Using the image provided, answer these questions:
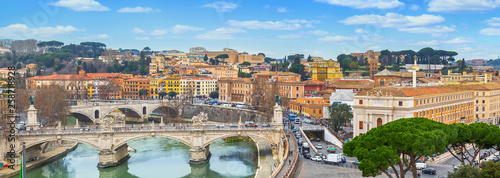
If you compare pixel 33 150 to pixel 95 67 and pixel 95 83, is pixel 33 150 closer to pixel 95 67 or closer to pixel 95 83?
pixel 95 83

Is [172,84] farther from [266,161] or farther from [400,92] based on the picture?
[400,92]

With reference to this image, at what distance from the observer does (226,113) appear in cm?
5009

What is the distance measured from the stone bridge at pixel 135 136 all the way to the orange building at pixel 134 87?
129 feet

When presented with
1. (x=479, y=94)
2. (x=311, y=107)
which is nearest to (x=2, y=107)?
(x=311, y=107)

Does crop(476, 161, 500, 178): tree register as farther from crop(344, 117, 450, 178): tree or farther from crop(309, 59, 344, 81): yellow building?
crop(309, 59, 344, 81): yellow building

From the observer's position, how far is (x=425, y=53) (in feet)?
276

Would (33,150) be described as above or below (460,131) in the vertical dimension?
below

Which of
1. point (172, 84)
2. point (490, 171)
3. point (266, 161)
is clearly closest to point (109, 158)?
point (266, 161)

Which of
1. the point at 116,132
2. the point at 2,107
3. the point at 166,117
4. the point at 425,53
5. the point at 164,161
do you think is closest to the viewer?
the point at 116,132

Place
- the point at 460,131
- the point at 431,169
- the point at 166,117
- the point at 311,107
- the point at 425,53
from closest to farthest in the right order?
1. the point at 460,131
2. the point at 431,169
3. the point at 311,107
4. the point at 166,117
5. the point at 425,53

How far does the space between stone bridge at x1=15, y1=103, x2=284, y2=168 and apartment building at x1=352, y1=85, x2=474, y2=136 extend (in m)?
4.93

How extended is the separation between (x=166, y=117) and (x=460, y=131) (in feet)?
121

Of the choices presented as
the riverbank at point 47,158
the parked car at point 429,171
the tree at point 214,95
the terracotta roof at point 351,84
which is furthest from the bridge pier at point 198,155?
the tree at point 214,95

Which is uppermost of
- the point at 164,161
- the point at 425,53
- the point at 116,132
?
A: the point at 425,53
